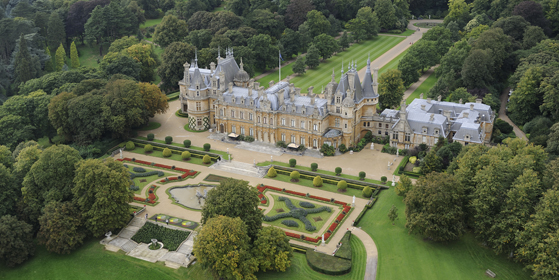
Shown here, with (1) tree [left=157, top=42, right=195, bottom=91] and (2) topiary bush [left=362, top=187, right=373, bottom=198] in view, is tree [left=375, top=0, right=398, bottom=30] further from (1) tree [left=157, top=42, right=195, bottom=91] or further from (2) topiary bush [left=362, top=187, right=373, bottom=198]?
(2) topiary bush [left=362, top=187, right=373, bottom=198]

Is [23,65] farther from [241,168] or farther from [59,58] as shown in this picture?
[241,168]

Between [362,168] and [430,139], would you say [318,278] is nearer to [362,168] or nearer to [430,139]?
[362,168]

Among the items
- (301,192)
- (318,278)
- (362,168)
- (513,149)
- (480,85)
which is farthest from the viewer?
(480,85)

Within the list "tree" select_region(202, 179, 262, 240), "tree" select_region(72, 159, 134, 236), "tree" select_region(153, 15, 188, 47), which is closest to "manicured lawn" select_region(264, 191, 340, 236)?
"tree" select_region(202, 179, 262, 240)

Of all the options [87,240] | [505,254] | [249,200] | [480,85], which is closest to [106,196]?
[87,240]

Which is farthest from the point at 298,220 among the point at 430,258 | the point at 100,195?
the point at 100,195

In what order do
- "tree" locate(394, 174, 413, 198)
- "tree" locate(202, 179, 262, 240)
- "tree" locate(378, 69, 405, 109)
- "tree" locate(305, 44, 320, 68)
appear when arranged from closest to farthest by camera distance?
"tree" locate(202, 179, 262, 240) → "tree" locate(394, 174, 413, 198) → "tree" locate(378, 69, 405, 109) → "tree" locate(305, 44, 320, 68)
